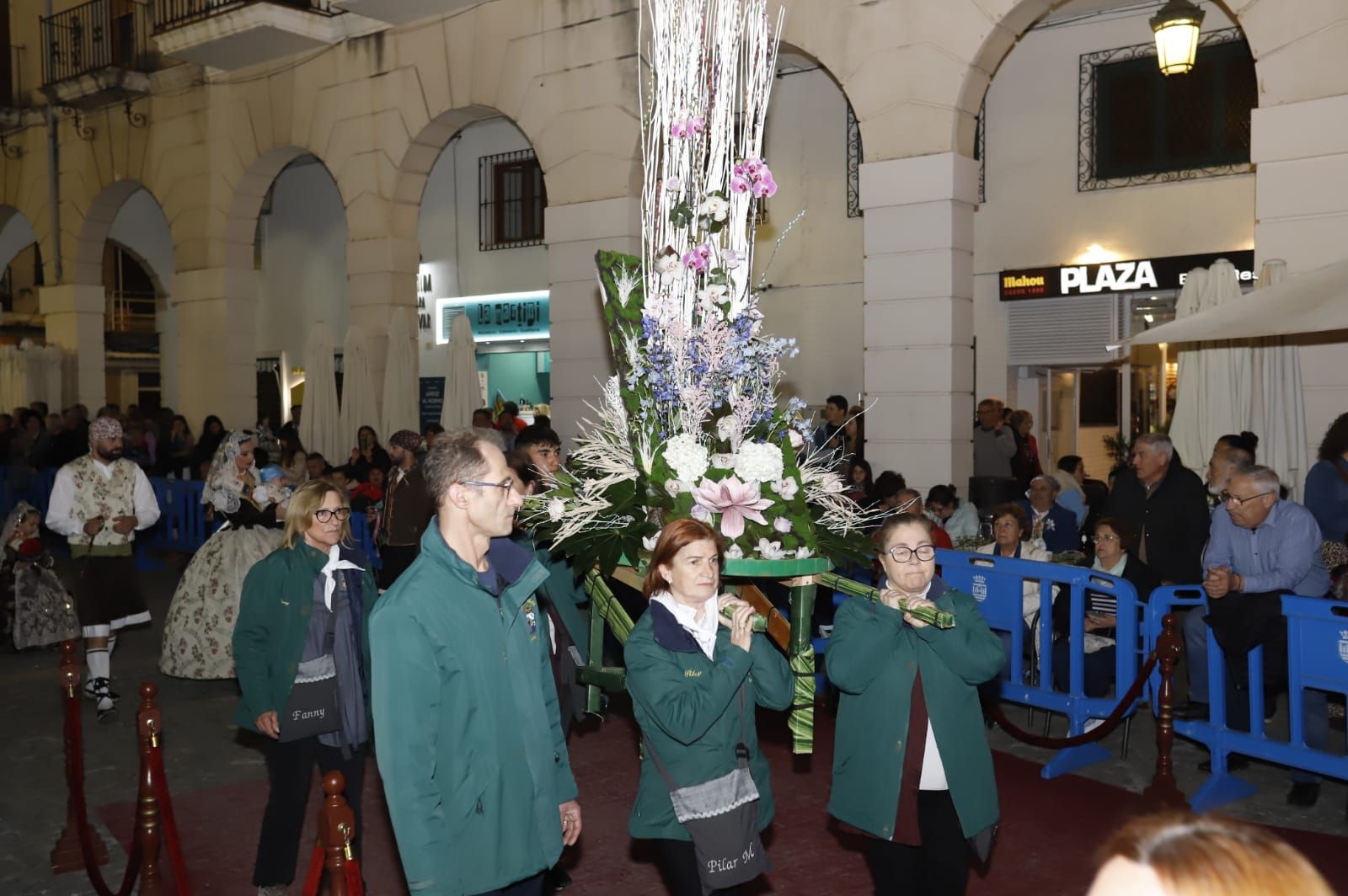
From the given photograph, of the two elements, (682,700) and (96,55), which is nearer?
(682,700)

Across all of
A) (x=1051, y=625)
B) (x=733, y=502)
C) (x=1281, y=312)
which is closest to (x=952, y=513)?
(x=1051, y=625)

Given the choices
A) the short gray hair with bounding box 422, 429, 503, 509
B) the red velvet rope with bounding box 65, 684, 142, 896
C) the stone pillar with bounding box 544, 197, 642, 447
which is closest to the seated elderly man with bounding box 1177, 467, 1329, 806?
the short gray hair with bounding box 422, 429, 503, 509

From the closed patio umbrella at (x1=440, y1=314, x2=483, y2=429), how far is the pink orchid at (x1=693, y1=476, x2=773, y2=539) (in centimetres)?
1127

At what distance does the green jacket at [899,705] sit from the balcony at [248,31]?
13575mm

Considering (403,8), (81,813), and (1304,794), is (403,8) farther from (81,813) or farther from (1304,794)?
(1304,794)

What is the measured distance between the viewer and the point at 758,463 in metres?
4.53

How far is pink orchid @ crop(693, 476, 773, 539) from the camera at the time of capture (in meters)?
4.48

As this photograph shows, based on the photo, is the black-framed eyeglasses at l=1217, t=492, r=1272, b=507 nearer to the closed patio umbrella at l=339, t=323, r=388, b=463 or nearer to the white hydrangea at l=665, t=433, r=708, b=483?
the white hydrangea at l=665, t=433, r=708, b=483

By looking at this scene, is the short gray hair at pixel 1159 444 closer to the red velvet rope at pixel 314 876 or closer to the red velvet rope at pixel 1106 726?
the red velvet rope at pixel 1106 726

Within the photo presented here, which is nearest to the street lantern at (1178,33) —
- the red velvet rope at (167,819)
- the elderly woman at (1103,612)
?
the elderly woman at (1103,612)

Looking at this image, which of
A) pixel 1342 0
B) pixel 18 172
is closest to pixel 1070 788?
pixel 1342 0

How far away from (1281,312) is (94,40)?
63.6ft

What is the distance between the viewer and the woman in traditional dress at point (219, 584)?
30.6 ft

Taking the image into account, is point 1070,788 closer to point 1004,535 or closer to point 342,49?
point 1004,535
